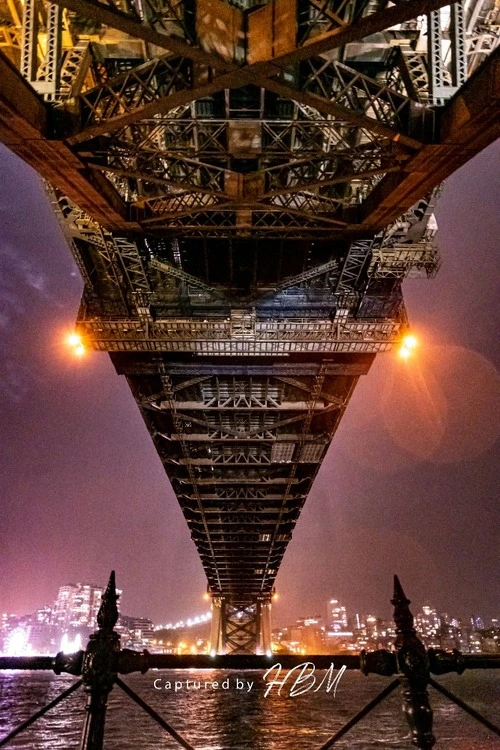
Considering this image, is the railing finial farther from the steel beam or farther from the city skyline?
the city skyline

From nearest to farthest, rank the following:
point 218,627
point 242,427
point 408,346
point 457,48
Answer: point 457,48 < point 408,346 < point 242,427 < point 218,627

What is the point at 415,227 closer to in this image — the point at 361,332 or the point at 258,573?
the point at 361,332

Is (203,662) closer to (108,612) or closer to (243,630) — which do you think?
(108,612)

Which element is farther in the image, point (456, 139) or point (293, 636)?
point (293, 636)

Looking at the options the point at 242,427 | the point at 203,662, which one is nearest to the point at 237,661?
the point at 203,662

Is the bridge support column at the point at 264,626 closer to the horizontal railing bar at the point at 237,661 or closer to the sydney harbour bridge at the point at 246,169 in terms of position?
the sydney harbour bridge at the point at 246,169

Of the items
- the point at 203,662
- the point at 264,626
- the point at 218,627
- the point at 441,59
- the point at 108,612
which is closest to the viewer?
the point at 108,612
